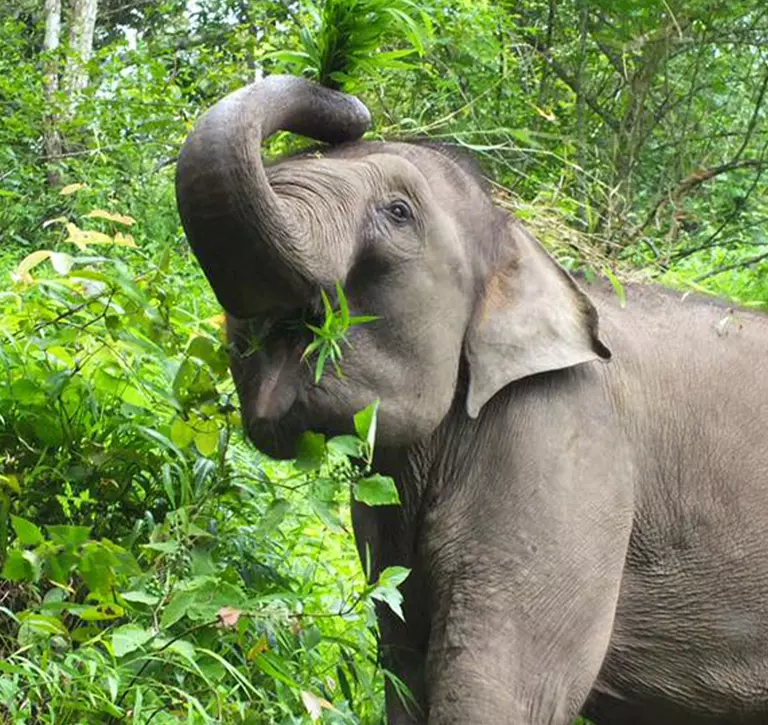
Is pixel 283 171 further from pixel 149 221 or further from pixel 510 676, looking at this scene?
pixel 149 221

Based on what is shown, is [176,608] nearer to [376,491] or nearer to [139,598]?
[139,598]

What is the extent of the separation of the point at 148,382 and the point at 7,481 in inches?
25.4

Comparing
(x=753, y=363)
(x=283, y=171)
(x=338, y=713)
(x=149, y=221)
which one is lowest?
(x=149, y=221)

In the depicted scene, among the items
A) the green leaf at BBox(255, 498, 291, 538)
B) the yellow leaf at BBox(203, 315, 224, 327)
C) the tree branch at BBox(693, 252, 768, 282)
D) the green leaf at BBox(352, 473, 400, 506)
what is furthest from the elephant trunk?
the tree branch at BBox(693, 252, 768, 282)

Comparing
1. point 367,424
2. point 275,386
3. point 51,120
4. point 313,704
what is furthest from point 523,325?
point 51,120

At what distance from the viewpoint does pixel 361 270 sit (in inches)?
144

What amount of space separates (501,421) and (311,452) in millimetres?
573

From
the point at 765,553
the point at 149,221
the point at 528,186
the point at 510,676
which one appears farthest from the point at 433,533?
the point at 149,221

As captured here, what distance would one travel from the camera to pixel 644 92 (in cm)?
895

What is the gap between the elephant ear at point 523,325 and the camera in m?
3.85

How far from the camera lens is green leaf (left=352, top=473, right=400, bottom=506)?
3.55 m

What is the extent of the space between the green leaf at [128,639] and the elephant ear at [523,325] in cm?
94

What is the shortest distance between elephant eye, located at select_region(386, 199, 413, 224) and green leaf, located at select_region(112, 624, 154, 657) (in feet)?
3.73

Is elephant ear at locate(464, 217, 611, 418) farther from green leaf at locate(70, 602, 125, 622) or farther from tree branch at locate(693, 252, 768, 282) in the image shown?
tree branch at locate(693, 252, 768, 282)
